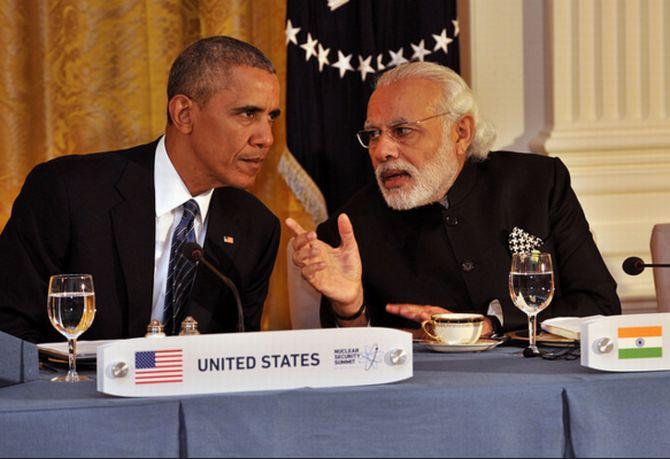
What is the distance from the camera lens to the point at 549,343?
220cm

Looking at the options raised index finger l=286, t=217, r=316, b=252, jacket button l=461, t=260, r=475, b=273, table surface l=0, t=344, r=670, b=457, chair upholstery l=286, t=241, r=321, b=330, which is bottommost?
table surface l=0, t=344, r=670, b=457

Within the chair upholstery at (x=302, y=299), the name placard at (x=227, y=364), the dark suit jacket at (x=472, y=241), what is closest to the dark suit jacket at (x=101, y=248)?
the chair upholstery at (x=302, y=299)

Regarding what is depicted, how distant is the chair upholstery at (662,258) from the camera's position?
119 inches

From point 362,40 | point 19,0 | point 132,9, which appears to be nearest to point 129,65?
point 132,9

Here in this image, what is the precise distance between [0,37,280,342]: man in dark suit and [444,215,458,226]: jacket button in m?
0.52

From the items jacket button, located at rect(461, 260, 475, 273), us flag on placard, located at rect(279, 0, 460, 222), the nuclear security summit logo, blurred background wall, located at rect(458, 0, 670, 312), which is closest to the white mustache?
jacket button, located at rect(461, 260, 475, 273)

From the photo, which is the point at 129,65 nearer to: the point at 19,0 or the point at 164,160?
the point at 19,0

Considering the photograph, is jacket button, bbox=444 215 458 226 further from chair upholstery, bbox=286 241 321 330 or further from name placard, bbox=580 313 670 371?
name placard, bbox=580 313 670 371

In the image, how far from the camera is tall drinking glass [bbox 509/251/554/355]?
211cm

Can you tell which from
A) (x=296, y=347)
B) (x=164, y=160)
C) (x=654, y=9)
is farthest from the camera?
(x=654, y=9)

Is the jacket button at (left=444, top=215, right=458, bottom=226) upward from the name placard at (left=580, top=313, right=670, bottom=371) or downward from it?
upward

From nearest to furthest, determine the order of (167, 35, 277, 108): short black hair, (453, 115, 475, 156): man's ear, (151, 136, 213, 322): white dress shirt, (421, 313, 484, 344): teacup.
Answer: (421, 313, 484, 344): teacup, (151, 136, 213, 322): white dress shirt, (167, 35, 277, 108): short black hair, (453, 115, 475, 156): man's ear

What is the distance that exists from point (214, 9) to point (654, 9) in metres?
1.69

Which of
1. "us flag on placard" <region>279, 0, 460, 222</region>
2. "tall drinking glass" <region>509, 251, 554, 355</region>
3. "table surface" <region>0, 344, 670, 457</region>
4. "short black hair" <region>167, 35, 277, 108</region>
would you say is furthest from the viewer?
"us flag on placard" <region>279, 0, 460, 222</region>
